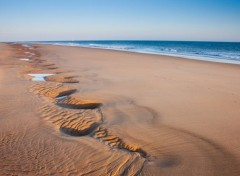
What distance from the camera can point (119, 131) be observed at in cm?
454

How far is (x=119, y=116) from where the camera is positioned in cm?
534

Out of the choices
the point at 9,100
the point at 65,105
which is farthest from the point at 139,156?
the point at 9,100

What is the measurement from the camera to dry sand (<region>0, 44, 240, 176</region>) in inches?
131

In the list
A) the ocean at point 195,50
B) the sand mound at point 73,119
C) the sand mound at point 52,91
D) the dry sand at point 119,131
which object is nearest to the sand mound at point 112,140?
the dry sand at point 119,131

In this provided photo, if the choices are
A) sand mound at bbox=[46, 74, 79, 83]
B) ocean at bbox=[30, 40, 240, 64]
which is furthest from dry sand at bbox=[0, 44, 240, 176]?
ocean at bbox=[30, 40, 240, 64]

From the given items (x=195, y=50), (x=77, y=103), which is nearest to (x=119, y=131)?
(x=77, y=103)

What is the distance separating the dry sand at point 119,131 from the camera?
Answer: 3.33 meters

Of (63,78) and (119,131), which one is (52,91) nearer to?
(63,78)

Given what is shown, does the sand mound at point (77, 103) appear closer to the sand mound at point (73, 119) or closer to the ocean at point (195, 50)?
the sand mound at point (73, 119)

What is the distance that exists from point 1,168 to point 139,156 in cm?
203

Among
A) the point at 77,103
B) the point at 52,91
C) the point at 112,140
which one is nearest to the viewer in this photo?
the point at 112,140

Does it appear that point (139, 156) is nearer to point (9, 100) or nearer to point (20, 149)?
point (20, 149)

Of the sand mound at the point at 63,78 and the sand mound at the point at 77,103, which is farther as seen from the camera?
the sand mound at the point at 63,78

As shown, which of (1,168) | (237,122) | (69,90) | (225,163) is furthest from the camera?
(69,90)
